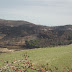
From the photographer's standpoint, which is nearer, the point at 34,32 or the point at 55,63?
the point at 55,63

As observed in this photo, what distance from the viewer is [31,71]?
1330 cm

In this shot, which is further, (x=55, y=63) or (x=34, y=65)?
(x=55, y=63)

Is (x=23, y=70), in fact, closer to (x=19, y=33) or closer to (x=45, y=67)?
(x=45, y=67)

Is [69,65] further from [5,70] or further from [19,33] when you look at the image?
[19,33]

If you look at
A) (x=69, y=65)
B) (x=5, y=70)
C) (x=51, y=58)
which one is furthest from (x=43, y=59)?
(x=5, y=70)

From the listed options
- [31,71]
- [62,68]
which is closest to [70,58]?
[62,68]

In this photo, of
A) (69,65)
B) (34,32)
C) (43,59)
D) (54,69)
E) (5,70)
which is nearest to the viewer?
(5,70)

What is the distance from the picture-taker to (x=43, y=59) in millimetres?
16938

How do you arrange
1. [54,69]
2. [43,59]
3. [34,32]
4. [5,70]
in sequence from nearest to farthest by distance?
[5,70] → [54,69] → [43,59] → [34,32]

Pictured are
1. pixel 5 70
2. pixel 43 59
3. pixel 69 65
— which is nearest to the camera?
pixel 5 70

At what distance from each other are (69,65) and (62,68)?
1.36 meters

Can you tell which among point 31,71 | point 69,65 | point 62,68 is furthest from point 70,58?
point 31,71

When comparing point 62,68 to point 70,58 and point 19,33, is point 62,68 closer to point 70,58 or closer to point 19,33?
point 70,58

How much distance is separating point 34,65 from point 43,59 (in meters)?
2.53
